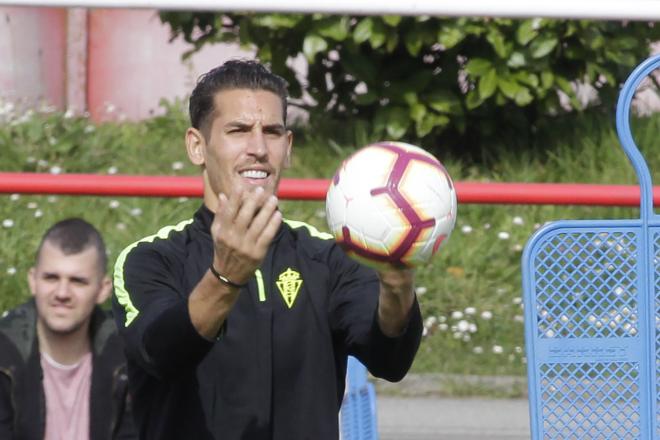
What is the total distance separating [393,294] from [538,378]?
2.39ft

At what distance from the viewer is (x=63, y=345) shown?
4.59 metres

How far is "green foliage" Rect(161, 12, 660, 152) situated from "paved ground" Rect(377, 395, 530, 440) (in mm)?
1617

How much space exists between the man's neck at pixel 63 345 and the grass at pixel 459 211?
7.02ft

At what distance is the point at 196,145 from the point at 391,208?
26.8 inches

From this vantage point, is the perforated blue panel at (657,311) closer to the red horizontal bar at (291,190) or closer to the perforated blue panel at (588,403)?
the perforated blue panel at (588,403)

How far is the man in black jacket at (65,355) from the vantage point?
4.44m

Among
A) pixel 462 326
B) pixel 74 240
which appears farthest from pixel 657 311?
pixel 462 326

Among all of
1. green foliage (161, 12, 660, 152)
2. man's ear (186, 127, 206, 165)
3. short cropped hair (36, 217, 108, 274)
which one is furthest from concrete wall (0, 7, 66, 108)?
man's ear (186, 127, 206, 165)

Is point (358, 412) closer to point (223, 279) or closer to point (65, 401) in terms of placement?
point (65, 401)

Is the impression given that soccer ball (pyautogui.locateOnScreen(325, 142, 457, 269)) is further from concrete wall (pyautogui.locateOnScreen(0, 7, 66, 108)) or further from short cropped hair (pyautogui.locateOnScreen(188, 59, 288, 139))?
concrete wall (pyautogui.locateOnScreen(0, 7, 66, 108))

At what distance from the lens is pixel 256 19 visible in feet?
23.8

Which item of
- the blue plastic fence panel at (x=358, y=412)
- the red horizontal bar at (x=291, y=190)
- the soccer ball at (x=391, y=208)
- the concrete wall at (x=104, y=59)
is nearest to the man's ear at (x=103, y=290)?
the red horizontal bar at (x=291, y=190)

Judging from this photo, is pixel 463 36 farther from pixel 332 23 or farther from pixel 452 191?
pixel 452 191

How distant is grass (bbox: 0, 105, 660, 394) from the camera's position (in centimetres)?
681
